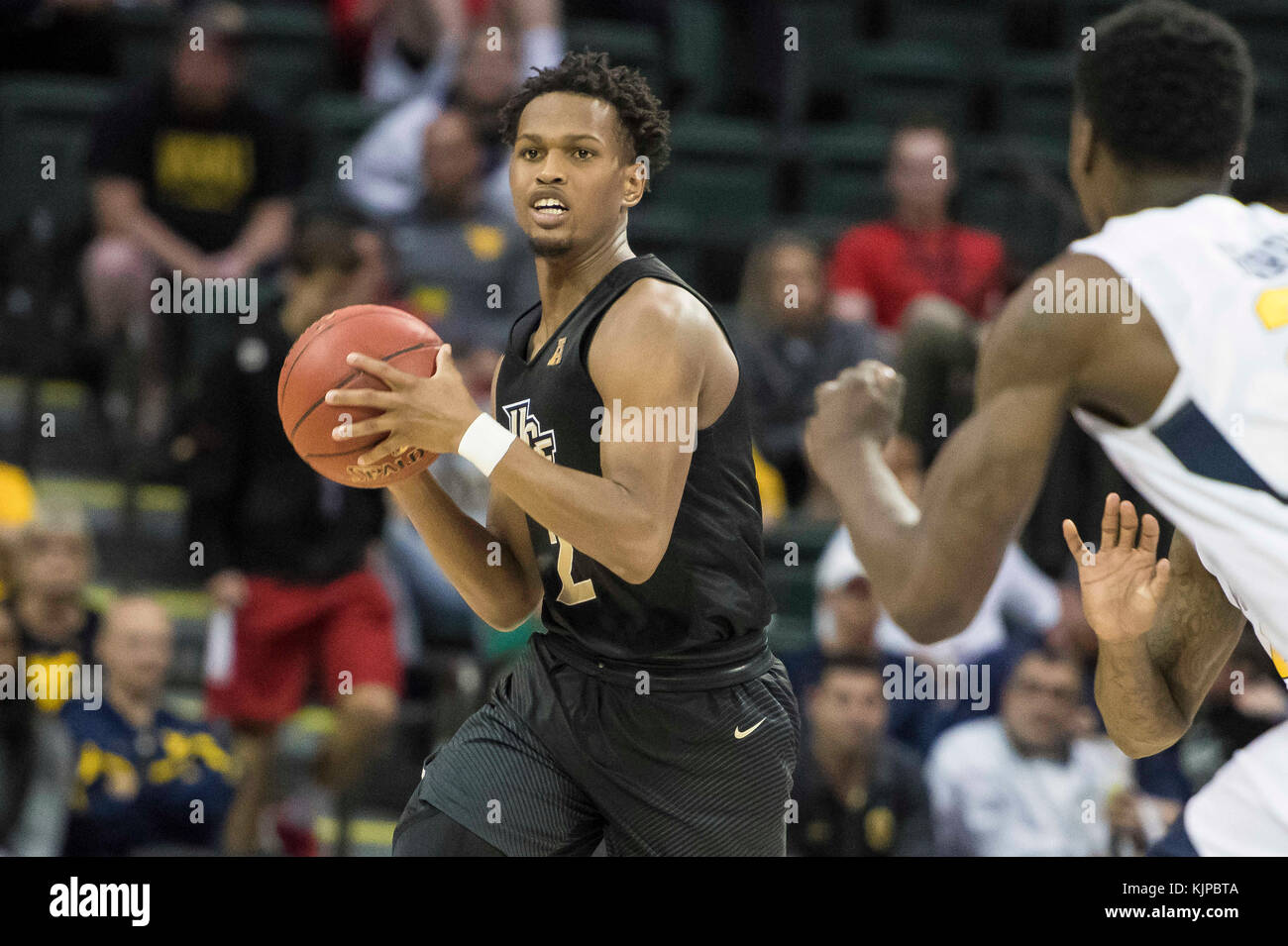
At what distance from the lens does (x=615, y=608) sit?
3.19m

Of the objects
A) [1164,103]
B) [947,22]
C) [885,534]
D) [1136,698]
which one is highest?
[947,22]

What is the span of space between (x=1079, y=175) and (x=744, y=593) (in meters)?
1.03

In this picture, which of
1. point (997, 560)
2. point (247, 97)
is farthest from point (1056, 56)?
point (997, 560)

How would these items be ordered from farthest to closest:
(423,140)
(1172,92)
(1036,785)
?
(423,140) → (1036,785) → (1172,92)

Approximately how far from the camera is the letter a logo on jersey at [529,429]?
10.4 feet

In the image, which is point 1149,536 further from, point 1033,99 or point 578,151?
point 1033,99

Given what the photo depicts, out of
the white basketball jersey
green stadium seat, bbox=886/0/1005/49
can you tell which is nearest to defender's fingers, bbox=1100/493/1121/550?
the white basketball jersey

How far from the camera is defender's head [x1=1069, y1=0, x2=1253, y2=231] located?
2.54 m

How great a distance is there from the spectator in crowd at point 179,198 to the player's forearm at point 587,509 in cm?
399

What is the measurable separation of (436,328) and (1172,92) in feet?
12.9

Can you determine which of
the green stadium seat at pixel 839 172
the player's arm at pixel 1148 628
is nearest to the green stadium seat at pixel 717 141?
the green stadium seat at pixel 839 172

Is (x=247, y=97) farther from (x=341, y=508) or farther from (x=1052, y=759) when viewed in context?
A: (x=1052, y=759)

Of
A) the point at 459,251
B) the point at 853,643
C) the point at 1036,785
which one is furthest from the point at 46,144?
the point at 1036,785

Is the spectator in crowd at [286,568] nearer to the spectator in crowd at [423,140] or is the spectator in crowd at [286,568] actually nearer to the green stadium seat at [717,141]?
the spectator in crowd at [423,140]
